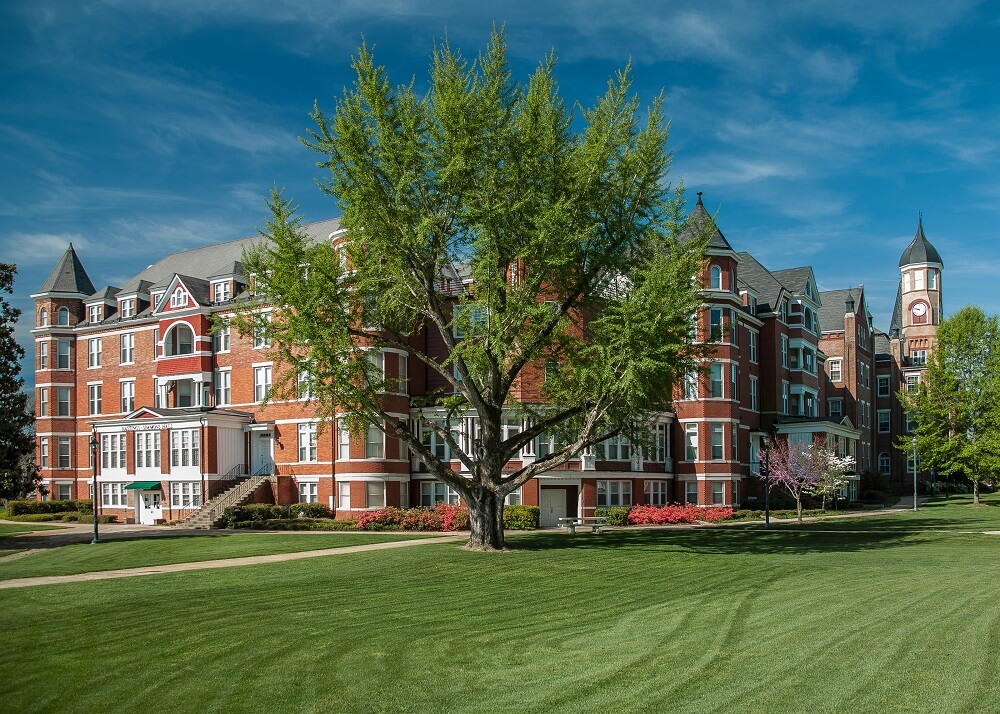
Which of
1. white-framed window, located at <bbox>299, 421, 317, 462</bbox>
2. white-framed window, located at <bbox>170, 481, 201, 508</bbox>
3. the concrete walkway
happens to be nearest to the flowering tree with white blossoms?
the concrete walkway

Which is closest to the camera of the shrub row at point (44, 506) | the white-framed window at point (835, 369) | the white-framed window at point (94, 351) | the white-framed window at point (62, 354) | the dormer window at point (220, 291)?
the dormer window at point (220, 291)

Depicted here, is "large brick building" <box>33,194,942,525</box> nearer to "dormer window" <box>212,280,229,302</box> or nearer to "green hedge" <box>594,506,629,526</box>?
"dormer window" <box>212,280,229,302</box>

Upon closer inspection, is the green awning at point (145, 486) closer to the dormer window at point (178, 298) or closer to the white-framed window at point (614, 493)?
the dormer window at point (178, 298)

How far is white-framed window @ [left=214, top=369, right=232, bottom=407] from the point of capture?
159ft

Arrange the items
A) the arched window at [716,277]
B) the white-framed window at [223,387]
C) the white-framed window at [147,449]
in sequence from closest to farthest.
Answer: the white-framed window at [147,449] < the arched window at [716,277] < the white-framed window at [223,387]

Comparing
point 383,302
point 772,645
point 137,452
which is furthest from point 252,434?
point 772,645

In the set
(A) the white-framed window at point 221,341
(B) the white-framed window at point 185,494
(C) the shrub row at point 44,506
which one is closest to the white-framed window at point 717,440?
(A) the white-framed window at point 221,341

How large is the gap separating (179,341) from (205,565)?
29457 mm

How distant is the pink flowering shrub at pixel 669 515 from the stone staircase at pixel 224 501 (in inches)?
741

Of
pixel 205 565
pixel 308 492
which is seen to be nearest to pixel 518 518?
pixel 308 492

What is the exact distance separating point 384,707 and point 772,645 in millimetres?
6018

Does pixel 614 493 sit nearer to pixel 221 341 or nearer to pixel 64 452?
pixel 221 341

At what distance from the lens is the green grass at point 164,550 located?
24.3m

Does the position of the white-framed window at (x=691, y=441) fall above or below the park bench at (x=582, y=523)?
above
